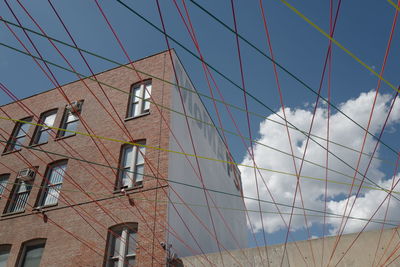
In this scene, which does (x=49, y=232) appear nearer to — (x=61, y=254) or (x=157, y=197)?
(x=61, y=254)

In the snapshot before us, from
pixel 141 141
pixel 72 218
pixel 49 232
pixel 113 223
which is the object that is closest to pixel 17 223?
pixel 49 232

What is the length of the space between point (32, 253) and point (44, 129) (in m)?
6.31

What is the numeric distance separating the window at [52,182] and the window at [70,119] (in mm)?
1910

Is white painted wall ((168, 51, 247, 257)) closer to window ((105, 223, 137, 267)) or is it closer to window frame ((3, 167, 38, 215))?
window ((105, 223, 137, 267))

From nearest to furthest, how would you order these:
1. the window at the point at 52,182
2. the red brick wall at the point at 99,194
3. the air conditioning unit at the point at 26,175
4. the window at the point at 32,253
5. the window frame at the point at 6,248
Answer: the red brick wall at the point at 99,194 < the window at the point at 32,253 < the window frame at the point at 6,248 < the window at the point at 52,182 < the air conditioning unit at the point at 26,175

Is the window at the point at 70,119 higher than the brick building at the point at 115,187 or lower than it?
higher

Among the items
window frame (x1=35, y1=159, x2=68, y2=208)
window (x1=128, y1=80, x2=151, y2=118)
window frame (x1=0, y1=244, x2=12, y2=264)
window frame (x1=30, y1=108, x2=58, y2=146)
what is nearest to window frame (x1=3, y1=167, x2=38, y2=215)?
window frame (x1=35, y1=159, x2=68, y2=208)

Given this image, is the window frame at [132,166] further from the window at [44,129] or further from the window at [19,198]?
the window at [44,129]

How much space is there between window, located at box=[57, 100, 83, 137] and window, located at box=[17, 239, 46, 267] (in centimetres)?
495

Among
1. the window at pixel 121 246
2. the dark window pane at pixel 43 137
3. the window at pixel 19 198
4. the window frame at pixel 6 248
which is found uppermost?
the dark window pane at pixel 43 137

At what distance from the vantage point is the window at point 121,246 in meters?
9.71

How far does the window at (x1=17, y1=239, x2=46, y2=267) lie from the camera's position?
10.9 metres

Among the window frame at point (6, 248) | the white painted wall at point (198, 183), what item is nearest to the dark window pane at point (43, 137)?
the window frame at point (6, 248)

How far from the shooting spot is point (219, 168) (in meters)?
17.5
